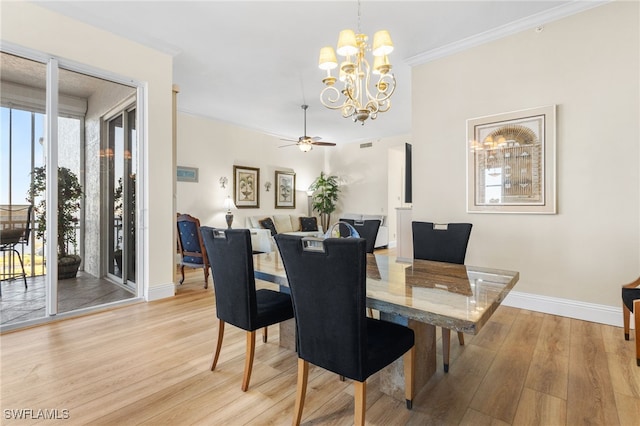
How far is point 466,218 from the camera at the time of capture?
3.50m

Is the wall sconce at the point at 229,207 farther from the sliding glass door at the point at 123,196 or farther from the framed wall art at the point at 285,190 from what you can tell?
the sliding glass door at the point at 123,196

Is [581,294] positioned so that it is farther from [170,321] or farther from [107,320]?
[107,320]

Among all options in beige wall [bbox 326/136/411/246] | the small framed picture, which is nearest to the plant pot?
the small framed picture

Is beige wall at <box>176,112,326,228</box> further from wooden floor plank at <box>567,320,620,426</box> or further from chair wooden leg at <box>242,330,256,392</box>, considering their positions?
wooden floor plank at <box>567,320,620,426</box>

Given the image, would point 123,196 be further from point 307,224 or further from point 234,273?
point 307,224

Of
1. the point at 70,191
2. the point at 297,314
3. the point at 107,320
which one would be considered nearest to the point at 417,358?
the point at 297,314

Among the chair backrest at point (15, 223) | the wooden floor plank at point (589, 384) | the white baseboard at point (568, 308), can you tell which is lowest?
the wooden floor plank at point (589, 384)

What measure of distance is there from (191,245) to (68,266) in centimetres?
142

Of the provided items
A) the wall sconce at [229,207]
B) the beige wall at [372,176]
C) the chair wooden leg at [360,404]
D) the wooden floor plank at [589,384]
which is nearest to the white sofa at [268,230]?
the wall sconce at [229,207]

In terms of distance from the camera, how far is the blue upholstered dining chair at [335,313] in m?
1.21

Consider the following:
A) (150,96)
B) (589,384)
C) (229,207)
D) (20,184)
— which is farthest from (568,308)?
(229,207)

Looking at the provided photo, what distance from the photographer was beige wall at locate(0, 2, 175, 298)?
2881 millimetres

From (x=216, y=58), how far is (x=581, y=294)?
460 cm

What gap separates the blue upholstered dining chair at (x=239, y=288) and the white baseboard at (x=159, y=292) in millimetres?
1873
